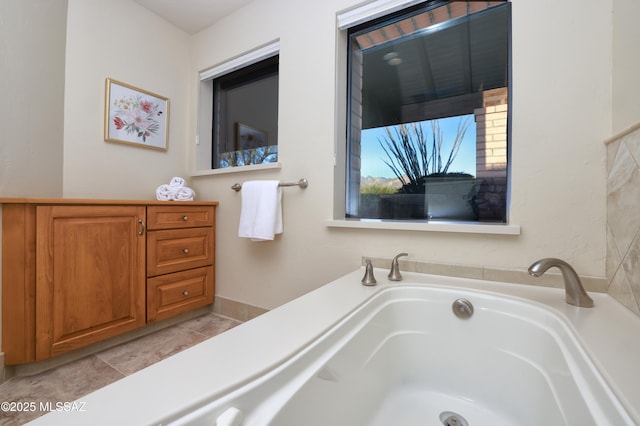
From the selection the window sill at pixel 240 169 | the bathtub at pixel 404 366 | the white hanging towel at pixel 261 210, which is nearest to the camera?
the bathtub at pixel 404 366

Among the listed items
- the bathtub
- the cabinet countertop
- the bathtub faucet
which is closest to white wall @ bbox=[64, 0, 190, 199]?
the cabinet countertop

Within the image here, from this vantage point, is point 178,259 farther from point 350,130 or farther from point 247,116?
point 350,130

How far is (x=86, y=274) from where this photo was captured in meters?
1.33

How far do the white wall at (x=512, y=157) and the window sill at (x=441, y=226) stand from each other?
4 cm

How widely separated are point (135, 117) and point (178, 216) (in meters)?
0.84

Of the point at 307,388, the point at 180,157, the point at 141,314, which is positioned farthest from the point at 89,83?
the point at 307,388

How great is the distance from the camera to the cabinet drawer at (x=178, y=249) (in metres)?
1.61

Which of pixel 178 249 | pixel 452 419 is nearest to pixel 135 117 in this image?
pixel 178 249

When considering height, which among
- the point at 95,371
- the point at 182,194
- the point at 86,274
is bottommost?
the point at 95,371

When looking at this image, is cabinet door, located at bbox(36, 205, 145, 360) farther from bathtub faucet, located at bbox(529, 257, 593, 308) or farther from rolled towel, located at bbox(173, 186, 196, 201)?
bathtub faucet, located at bbox(529, 257, 593, 308)

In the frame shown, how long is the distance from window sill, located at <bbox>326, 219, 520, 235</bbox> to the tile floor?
1.12 m

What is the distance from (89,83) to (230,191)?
1.10 m

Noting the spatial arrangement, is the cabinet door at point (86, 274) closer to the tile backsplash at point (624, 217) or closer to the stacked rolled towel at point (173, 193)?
the stacked rolled towel at point (173, 193)

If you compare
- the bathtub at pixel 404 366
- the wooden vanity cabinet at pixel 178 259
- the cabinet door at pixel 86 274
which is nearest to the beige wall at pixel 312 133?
the wooden vanity cabinet at pixel 178 259
